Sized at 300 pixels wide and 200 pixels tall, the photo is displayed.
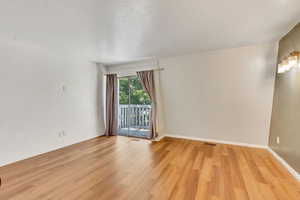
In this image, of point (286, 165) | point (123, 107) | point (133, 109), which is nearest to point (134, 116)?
point (133, 109)

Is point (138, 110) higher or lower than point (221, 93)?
lower

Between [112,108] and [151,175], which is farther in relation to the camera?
[112,108]

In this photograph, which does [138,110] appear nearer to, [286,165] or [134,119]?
[134,119]

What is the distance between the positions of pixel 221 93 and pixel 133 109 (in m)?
2.83

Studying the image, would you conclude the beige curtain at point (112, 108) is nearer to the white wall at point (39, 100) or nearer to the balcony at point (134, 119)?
the balcony at point (134, 119)

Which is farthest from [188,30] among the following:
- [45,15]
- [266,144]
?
[266,144]

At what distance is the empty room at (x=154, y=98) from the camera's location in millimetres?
1835

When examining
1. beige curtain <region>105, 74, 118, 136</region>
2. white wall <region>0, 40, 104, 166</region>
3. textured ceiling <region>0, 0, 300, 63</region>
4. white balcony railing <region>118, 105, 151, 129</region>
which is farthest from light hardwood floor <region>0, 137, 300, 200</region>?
textured ceiling <region>0, 0, 300, 63</region>

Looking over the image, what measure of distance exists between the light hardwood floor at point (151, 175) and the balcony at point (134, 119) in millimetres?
1580

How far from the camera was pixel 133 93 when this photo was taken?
4680mm

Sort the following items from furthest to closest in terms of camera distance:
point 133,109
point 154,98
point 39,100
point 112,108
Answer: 1. point 133,109
2. point 112,108
3. point 154,98
4. point 39,100

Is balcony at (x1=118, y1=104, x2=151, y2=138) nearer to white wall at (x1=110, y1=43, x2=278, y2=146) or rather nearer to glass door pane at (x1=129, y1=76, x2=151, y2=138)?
glass door pane at (x1=129, y1=76, x2=151, y2=138)

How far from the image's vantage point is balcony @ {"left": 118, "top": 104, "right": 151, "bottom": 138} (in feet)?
15.9

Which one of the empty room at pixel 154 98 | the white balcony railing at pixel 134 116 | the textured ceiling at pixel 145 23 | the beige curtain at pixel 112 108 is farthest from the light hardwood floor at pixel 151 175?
the textured ceiling at pixel 145 23
